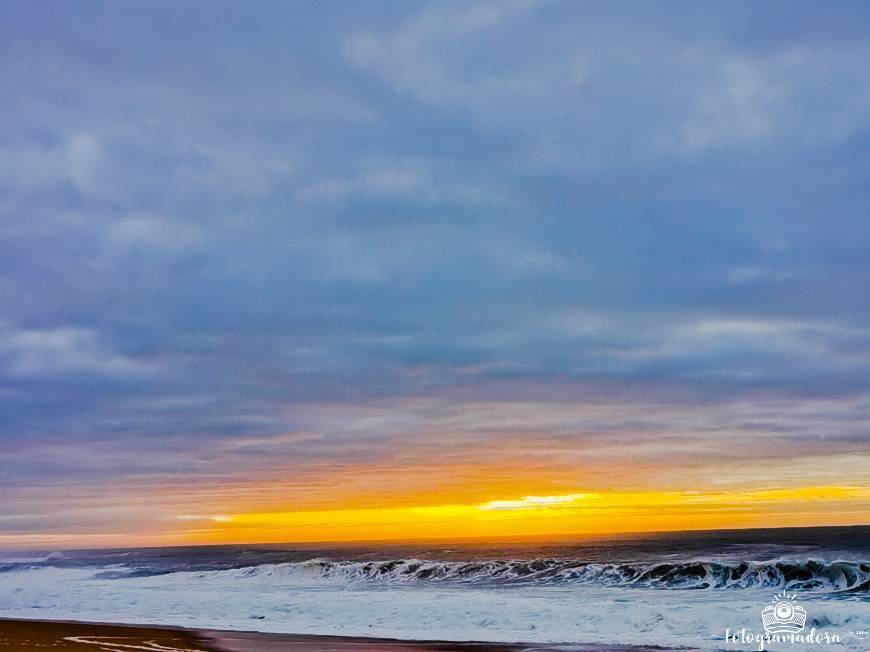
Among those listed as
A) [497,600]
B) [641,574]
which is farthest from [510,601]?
[641,574]

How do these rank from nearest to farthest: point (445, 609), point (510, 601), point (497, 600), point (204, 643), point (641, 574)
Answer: point (204, 643) → point (445, 609) → point (510, 601) → point (497, 600) → point (641, 574)

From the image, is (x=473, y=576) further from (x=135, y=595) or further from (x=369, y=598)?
(x=135, y=595)

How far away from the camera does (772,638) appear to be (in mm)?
19672

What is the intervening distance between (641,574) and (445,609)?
42.8 feet

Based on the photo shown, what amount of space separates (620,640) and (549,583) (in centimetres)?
1612

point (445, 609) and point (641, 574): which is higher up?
point (445, 609)

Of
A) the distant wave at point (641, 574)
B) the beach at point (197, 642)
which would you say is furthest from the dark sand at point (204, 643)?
the distant wave at point (641, 574)

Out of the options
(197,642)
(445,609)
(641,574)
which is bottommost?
(641,574)

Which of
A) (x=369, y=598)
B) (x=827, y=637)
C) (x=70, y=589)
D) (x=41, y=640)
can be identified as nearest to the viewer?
(x=827, y=637)

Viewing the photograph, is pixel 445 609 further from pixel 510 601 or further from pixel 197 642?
pixel 197 642

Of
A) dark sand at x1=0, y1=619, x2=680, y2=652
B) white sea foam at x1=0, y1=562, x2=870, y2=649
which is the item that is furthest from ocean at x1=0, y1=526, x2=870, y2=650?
dark sand at x1=0, y1=619, x2=680, y2=652

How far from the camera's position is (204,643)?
2059 centimetres

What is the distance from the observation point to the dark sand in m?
19.2

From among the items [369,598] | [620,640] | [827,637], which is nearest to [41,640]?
[369,598]
